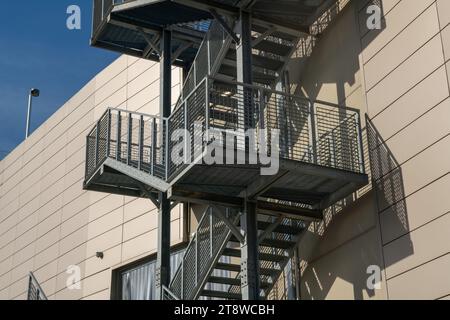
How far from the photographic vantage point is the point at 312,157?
49.7ft

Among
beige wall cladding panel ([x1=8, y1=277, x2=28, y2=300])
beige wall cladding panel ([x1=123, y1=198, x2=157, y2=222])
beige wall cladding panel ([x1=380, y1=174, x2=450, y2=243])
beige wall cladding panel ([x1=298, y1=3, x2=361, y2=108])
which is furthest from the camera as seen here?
beige wall cladding panel ([x1=8, y1=277, x2=28, y2=300])

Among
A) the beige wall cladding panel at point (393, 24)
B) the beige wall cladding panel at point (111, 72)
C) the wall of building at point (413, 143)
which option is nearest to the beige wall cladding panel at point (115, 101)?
the beige wall cladding panel at point (111, 72)

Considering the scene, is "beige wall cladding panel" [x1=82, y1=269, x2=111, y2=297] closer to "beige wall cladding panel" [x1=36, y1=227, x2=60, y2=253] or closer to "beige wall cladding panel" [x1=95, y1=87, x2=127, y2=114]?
"beige wall cladding panel" [x1=36, y1=227, x2=60, y2=253]

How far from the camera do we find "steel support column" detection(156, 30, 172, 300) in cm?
1750

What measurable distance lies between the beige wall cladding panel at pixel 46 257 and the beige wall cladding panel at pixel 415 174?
16.4 m

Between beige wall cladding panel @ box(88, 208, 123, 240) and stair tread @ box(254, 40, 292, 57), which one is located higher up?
stair tread @ box(254, 40, 292, 57)

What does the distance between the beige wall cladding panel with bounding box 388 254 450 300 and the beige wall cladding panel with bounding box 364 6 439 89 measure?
4112mm

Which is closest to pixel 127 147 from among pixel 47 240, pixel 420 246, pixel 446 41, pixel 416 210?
pixel 416 210

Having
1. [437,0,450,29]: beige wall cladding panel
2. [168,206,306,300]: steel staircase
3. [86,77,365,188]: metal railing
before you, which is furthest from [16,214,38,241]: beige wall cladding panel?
[437,0,450,29]: beige wall cladding panel

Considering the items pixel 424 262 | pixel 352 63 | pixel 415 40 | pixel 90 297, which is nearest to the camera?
pixel 424 262

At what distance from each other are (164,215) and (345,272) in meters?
4.89

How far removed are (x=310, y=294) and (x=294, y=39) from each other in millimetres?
5929
